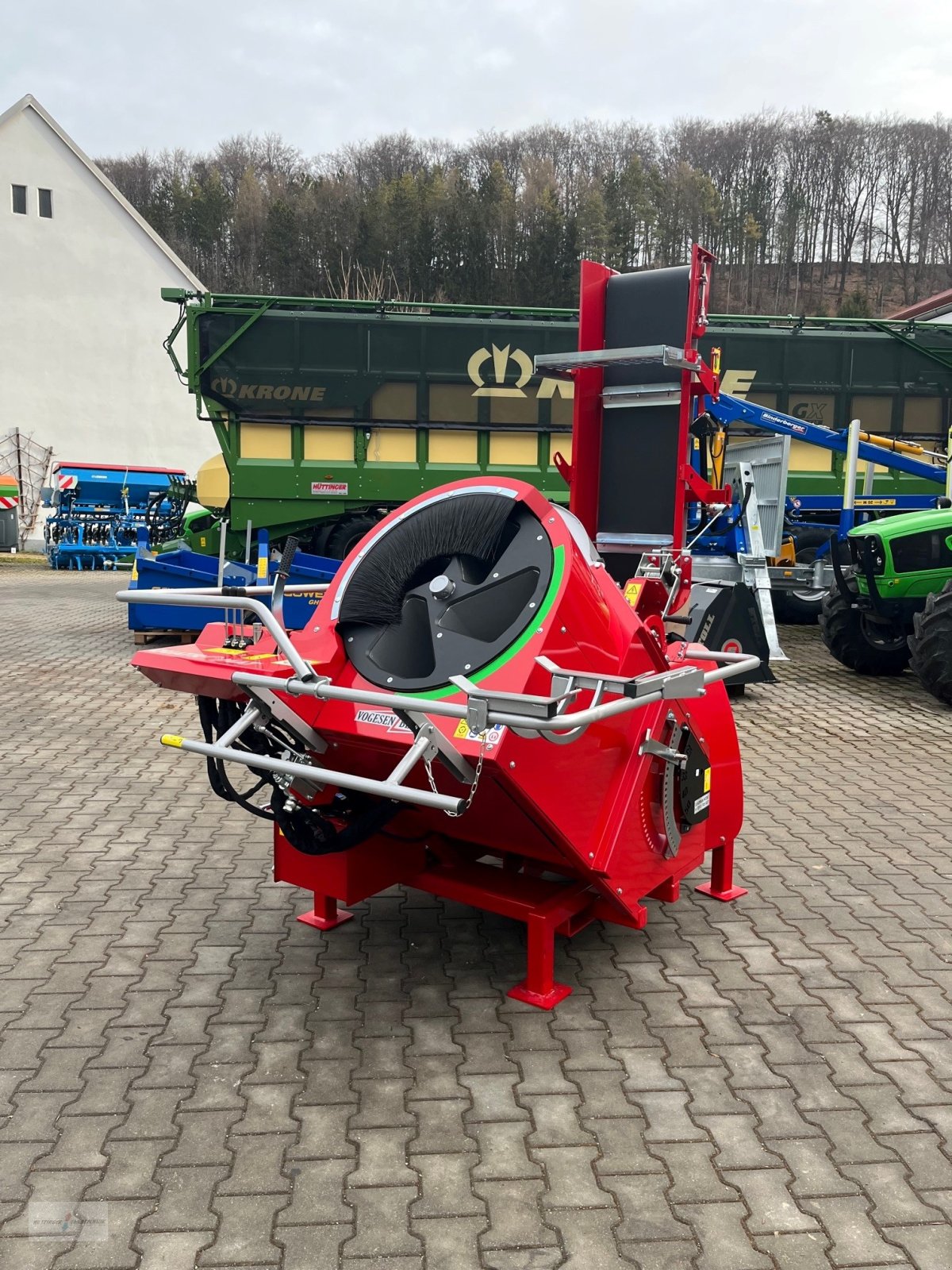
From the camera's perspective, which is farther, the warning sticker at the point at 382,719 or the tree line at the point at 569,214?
the tree line at the point at 569,214

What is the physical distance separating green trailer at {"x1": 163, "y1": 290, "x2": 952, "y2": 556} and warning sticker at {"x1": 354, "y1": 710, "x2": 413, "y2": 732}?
28.2ft

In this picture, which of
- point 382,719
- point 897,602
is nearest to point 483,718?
point 382,719

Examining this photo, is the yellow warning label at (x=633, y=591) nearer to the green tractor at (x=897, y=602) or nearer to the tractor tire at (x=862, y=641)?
the green tractor at (x=897, y=602)

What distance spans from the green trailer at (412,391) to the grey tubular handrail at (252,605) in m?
8.54

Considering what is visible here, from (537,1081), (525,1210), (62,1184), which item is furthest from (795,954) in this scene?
(62,1184)

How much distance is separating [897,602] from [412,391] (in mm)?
5867

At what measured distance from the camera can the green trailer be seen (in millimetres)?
11008

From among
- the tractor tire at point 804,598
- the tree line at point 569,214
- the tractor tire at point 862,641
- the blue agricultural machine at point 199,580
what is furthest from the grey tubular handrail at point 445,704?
the tree line at point 569,214

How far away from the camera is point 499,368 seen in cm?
1141

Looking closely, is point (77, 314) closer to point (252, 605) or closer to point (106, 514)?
point (106, 514)

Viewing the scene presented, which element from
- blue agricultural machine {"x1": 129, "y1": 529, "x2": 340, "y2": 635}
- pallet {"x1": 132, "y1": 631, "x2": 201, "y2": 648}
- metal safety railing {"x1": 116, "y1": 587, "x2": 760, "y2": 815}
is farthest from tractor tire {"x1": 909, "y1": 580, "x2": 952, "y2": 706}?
pallet {"x1": 132, "y1": 631, "x2": 201, "y2": 648}

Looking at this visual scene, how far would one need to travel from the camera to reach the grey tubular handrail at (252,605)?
8.54 ft

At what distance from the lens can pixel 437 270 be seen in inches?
1671
